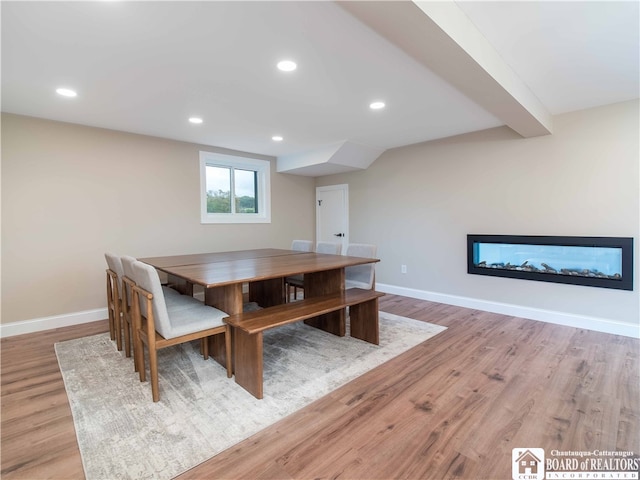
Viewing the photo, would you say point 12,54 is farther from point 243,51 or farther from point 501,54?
point 501,54

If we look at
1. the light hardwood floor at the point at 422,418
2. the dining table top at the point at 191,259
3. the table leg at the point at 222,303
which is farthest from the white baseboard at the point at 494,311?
the table leg at the point at 222,303

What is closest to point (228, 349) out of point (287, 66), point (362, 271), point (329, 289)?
point (329, 289)

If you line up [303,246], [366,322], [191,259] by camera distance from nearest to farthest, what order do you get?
[366,322] → [191,259] → [303,246]

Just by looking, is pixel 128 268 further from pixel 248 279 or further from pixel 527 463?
pixel 527 463

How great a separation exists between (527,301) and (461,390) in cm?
218

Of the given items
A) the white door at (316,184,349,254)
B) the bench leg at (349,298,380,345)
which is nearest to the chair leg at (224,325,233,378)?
the bench leg at (349,298,380,345)

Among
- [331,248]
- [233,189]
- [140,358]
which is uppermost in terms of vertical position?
[233,189]

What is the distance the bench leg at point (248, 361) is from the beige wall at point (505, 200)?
319 centimetres

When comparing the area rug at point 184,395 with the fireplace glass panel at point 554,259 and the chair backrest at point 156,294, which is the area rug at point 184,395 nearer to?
the chair backrest at point 156,294

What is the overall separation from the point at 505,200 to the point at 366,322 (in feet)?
7.82

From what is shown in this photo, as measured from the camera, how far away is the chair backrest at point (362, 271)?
130 inches

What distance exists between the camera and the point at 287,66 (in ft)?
7.32

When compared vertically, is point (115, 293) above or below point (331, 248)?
below

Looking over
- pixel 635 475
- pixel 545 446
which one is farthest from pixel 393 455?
pixel 635 475
